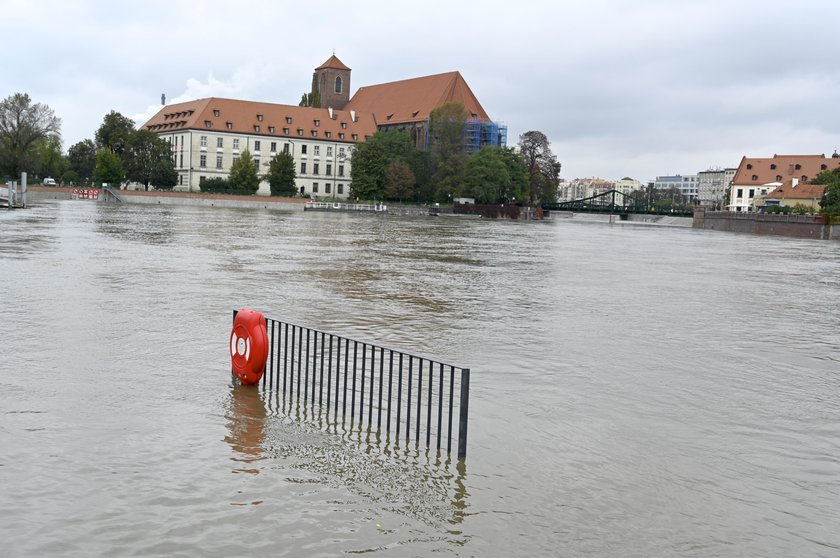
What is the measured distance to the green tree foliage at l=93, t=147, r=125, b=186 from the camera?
11300cm

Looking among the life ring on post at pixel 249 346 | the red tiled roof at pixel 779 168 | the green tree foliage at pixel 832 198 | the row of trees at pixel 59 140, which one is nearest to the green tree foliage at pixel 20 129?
the row of trees at pixel 59 140

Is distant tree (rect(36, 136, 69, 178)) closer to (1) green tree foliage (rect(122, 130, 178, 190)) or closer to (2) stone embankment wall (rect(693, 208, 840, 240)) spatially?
(1) green tree foliage (rect(122, 130, 178, 190))

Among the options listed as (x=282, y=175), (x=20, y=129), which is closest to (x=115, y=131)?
(x=20, y=129)

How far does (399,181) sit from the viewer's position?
4700 inches

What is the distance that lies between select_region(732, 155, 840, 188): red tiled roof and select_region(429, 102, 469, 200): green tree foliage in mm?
59067

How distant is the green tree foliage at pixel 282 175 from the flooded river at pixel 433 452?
341 feet

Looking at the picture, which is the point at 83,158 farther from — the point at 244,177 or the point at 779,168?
the point at 779,168

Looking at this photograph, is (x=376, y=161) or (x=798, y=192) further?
(x=798, y=192)

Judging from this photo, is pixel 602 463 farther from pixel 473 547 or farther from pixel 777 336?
pixel 777 336

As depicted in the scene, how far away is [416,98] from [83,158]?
58.3m

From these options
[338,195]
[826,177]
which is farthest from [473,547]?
[338,195]

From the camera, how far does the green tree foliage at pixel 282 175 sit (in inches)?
4870

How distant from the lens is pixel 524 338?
16141 millimetres

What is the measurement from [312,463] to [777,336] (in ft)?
44.1
